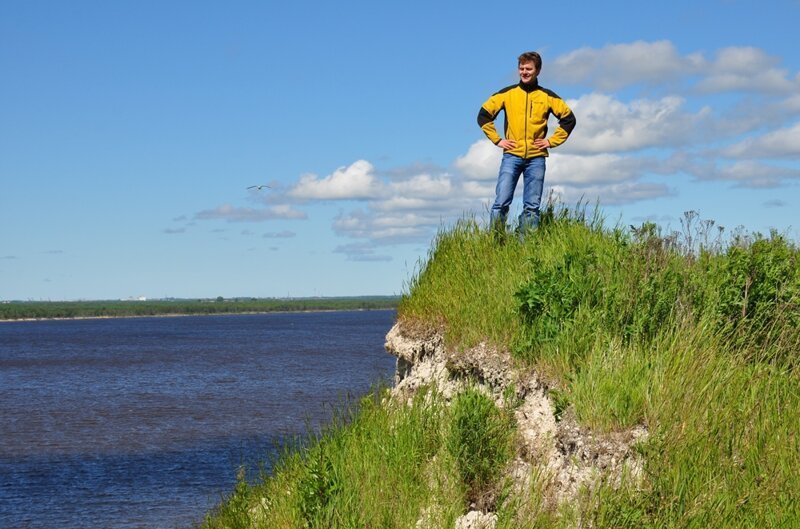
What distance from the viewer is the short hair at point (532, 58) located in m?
12.9

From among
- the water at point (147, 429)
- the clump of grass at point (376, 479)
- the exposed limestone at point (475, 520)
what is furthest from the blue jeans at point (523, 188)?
the exposed limestone at point (475, 520)

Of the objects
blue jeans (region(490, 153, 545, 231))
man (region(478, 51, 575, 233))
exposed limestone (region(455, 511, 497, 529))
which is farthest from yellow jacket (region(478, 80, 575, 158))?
exposed limestone (region(455, 511, 497, 529))

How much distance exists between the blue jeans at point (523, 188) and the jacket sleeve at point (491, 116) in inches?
14.2

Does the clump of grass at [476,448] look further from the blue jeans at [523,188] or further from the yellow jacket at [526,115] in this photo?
the yellow jacket at [526,115]

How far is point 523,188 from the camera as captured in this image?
13000 millimetres

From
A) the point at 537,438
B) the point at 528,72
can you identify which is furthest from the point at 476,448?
the point at 528,72

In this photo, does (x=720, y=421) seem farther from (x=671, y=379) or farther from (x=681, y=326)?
(x=681, y=326)

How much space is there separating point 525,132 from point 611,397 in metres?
5.87

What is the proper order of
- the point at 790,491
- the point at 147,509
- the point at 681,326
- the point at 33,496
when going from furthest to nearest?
1. the point at 33,496
2. the point at 147,509
3. the point at 681,326
4. the point at 790,491

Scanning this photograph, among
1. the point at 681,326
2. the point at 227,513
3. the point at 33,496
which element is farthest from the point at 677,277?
the point at 33,496

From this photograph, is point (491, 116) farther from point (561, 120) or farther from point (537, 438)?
point (537, 438)

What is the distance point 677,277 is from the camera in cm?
995

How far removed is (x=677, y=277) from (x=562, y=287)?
146 cm

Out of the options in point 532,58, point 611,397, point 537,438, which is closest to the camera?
point 611,397
